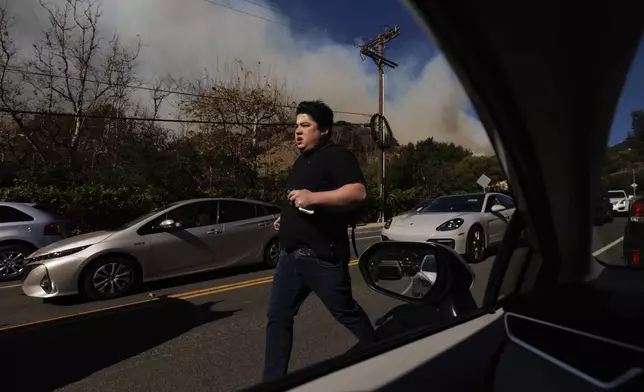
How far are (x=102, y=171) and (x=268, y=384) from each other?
16304 mm

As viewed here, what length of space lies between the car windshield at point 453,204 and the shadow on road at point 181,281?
3.49 m

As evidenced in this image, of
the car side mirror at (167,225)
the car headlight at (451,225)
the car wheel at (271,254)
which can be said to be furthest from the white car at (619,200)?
the car wheel at (271,254)

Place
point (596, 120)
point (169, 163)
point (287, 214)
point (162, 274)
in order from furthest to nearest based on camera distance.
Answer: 1. point (169, 163)
2. point (162, 274)
3. point (287, 214)
4. point (596, 120)

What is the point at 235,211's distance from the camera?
26.9ft

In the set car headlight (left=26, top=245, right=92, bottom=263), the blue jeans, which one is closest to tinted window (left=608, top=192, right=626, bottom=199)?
the blue jeans

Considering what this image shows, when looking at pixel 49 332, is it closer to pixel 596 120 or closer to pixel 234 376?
pixel 234 376

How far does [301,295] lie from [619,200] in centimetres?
179

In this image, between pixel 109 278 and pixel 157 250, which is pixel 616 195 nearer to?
pixel 109 278

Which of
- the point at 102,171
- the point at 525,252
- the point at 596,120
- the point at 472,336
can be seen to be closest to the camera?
the point at 596,120

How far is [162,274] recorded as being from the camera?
Answer: 705 centimetres

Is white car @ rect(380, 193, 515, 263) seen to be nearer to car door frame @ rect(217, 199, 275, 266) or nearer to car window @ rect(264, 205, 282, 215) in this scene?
car window @ rect(264, 205, 282, 215)

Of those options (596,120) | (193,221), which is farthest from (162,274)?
(596,120)

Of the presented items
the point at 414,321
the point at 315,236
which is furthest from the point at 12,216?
the point at 414,321

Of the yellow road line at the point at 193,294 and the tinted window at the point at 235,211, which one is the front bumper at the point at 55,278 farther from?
the tinted window at the point at 235,211
